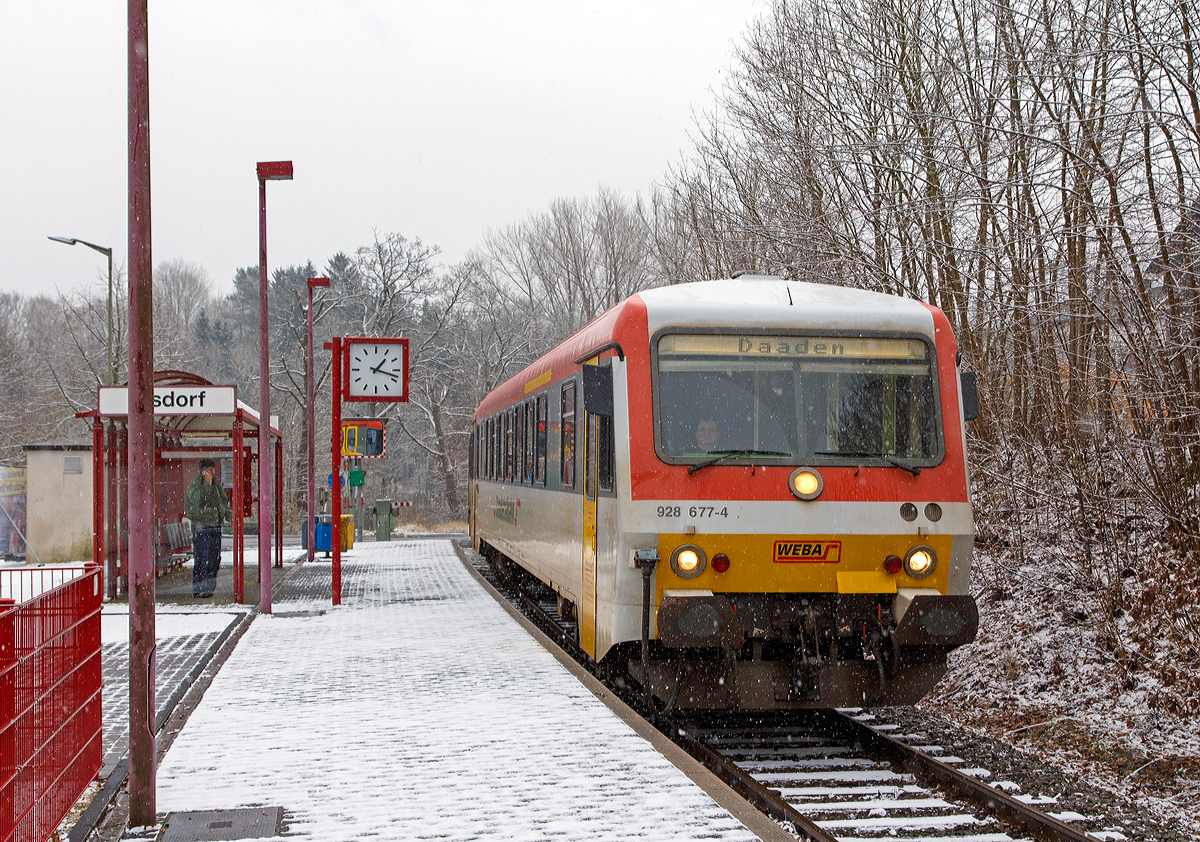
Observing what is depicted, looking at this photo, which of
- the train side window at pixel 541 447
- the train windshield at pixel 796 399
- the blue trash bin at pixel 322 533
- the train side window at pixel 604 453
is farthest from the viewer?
the blue trash bin at pixel 322 533

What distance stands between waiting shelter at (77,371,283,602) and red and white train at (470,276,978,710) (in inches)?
273

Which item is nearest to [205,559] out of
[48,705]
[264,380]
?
[264,380]

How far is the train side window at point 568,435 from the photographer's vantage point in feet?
34.1

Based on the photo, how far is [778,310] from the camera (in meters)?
8.55

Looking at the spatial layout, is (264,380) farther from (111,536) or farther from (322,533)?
(322,533)

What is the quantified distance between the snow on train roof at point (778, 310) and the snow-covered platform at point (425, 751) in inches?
107

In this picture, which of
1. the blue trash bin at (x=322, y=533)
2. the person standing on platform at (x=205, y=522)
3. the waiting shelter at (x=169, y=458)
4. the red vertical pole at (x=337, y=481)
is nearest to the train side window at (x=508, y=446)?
the red vertical pole at (x=337, y=481)

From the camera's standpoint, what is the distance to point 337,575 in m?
15.7

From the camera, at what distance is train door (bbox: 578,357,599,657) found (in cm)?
912

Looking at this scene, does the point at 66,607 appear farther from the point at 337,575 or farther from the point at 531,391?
the point at 337,575

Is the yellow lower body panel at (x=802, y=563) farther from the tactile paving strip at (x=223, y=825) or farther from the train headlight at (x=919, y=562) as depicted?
the tactile paving strip at (x=223, y=825)

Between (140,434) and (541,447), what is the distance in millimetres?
7202

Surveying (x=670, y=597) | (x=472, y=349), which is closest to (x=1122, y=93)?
(x=670, y=597)

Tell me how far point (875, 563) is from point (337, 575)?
362 inches
